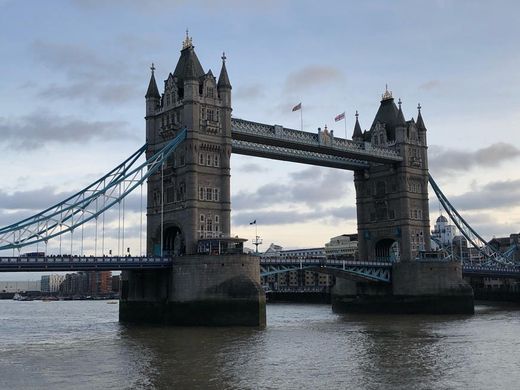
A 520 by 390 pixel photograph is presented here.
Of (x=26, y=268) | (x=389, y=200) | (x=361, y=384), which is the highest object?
(x=389, y=200)

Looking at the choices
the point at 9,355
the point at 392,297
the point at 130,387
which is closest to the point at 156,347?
the point at 9,355

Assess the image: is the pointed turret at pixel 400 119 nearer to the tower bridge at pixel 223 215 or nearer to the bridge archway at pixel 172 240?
the tower bridge at pixel 223 215

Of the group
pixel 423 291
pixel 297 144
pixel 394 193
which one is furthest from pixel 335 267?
pixel 394 193

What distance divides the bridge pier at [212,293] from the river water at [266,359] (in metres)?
2.78

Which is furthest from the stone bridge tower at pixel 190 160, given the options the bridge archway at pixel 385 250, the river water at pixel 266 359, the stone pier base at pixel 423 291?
the bridge archway at pixel 385 250

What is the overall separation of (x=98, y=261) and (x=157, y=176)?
1720 cm

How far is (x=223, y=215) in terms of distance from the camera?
75500mm

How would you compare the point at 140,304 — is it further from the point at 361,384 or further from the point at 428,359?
the point at 361,384

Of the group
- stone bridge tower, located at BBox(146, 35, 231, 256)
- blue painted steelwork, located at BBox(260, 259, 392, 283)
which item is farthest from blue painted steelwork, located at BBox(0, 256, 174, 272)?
blue painted steelwork, located at BBox(260, 259, 392, 283)

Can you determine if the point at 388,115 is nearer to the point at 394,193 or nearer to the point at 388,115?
the point at 388,115

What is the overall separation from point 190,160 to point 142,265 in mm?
13095

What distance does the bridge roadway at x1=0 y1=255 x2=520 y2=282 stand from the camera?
60938 millimetres

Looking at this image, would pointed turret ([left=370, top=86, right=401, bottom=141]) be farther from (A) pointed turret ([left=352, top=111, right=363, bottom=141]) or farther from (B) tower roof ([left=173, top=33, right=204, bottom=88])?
(B) tower roof ([left=173, top=33, right=204, bottom=88])

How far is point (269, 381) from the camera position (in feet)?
111
